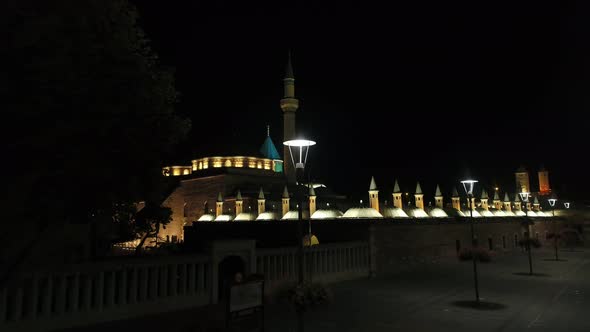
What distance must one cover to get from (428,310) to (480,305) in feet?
6.28

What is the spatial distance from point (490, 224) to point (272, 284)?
30.1m

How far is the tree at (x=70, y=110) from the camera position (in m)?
6.07

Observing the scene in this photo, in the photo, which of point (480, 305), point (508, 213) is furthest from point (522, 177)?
point (480, 305)

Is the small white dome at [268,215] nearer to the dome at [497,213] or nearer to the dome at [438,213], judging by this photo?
the dome at [438,213]

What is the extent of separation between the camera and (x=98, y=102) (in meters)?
6.95

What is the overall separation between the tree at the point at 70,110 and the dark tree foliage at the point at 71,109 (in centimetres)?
1

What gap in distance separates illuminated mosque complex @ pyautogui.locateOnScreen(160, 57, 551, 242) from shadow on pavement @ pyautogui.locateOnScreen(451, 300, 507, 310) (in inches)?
985

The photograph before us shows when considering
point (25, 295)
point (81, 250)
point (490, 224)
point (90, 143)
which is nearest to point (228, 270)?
point (81, 250)

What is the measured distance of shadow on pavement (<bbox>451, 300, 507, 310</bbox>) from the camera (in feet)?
41.4

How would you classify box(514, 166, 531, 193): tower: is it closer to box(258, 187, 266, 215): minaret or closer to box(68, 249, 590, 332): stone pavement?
box(258, 187, 266, 215): minaret

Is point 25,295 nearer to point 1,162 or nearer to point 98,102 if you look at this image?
point 1,162

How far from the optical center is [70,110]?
666 centimetres

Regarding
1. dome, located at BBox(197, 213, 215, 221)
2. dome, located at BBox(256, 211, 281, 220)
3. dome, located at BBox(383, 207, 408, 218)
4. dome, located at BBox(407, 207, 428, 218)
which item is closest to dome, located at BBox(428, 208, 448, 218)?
dome, located at BBox(407, 207, 428, 218)

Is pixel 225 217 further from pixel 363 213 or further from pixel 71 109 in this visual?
pixel 71 109
